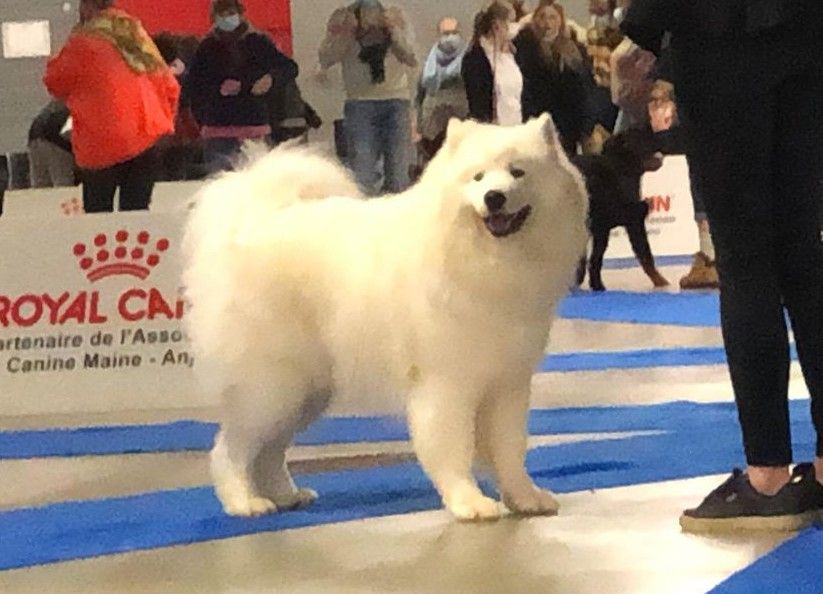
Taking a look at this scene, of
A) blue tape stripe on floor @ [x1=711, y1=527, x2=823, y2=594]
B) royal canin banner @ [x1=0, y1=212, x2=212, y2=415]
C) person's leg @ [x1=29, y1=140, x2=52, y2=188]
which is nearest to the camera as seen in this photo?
blue tape stripe on floor @ [x1=711, y1=527, x2=823, y2=594]

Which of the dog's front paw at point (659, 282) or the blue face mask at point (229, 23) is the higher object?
the blue face mask at point (229, 23)

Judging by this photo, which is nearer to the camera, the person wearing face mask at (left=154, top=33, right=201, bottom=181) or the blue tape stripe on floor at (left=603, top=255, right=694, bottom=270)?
the person wearing face mask at (left=154, top=33, right=201, bottom=181)

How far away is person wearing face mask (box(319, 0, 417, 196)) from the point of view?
8.87 meters

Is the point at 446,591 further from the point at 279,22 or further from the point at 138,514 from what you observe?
the point at 279,22

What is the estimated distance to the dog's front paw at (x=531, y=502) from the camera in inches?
127

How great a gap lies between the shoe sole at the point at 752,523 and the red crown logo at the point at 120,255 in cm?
276

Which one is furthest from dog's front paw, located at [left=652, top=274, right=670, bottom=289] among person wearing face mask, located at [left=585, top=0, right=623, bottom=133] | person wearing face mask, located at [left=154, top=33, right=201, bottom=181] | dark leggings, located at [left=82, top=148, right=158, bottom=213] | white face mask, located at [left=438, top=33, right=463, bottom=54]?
dark leggings, located at [left=82, top=148, right=158, bottom=213]

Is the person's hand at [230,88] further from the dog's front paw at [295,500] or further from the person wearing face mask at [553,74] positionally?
the dog's front paw at [295,500]

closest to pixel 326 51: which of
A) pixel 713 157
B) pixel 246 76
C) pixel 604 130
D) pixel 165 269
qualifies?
pixel 246 76

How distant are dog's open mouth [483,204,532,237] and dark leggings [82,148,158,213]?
3.84 meters

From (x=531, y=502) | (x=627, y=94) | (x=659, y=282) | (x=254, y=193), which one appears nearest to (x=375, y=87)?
(x=627, y=94)

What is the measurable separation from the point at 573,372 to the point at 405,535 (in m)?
2.56

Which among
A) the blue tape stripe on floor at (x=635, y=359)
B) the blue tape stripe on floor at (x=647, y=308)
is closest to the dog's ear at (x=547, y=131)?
the blue tape stripe on floor at (x=635, y=359)

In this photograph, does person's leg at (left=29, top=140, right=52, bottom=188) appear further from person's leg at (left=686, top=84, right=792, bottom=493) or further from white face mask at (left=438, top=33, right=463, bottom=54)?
person's leg at (left=686, top=84, right=792, bottom=493)
